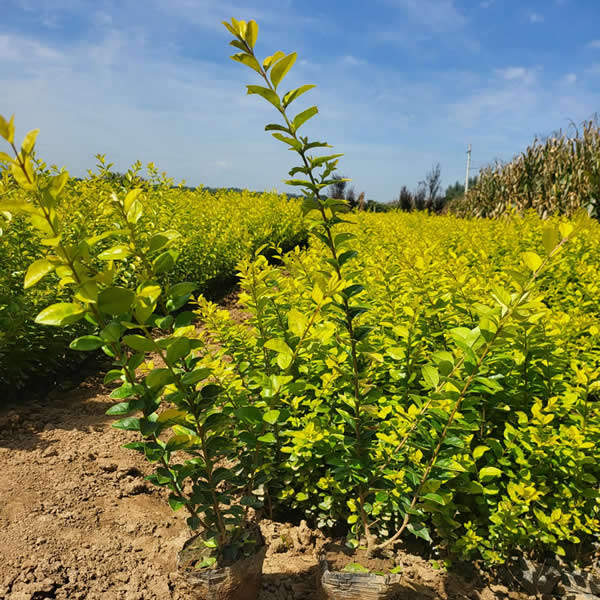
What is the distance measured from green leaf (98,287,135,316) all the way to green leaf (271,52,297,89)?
655 mm

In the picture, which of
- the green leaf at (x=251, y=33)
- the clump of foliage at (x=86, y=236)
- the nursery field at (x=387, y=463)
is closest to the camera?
the green leaf at (x=251, y=33)

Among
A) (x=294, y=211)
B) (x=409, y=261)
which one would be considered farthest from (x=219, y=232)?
(x=409, y=261)

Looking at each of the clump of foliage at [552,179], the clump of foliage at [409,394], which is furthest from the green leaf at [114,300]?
the clump of foliage at [552,179]

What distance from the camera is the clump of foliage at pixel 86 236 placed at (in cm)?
332

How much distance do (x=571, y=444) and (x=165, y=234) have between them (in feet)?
5.46

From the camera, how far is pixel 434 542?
2135 millimetres

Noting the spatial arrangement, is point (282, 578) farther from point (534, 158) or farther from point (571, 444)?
point (534, 158)

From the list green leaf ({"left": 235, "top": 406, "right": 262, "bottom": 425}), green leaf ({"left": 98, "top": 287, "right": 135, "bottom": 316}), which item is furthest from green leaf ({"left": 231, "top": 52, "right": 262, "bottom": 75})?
green leaf ({"left": 235, "top": 406, "right": 262, "bottom": 425})

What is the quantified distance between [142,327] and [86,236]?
9.97 ft

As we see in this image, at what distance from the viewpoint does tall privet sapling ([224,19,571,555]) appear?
4.08 ft

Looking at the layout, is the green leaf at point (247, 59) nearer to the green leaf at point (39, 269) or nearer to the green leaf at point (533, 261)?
the green leaf at point (39, 269)

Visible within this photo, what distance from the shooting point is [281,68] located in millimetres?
1174

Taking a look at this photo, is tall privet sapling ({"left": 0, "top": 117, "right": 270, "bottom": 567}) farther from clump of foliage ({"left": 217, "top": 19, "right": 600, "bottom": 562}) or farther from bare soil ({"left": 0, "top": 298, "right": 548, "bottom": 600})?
bare soil ({"left": 0, "top": 298, "right": 548, "bottom": 600})

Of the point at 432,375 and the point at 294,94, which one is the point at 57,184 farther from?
the point at 432,375
